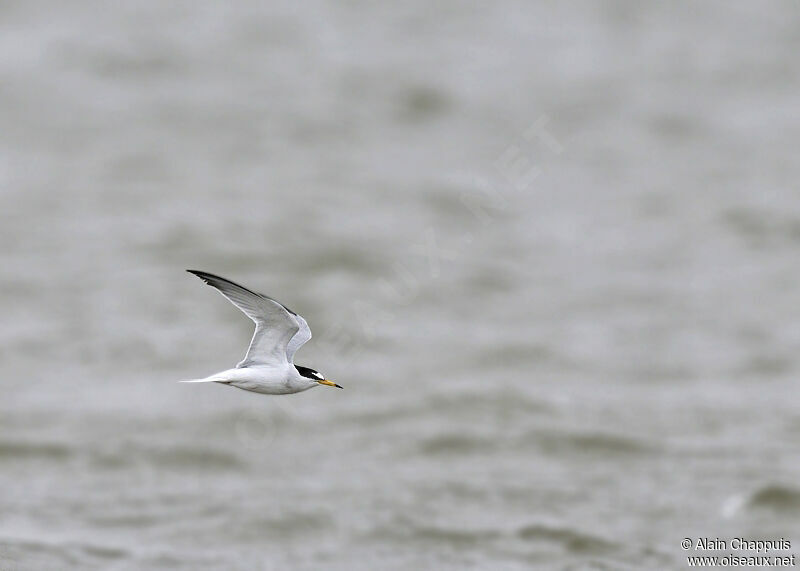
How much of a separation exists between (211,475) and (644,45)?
20211mm

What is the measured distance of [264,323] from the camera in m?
7.30

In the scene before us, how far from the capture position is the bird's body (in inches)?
270

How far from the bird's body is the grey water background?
19.4 ft

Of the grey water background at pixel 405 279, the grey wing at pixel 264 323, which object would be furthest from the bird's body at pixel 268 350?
the grey water background at pixel 405 279

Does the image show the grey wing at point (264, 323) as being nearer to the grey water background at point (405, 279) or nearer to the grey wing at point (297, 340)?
the grey wing at point (297, 340)

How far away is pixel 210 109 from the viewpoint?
30797 mm

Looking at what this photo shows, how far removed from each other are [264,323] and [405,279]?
1761 centimetres

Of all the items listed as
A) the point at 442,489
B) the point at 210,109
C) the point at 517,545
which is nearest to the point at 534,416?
the point at 442,489

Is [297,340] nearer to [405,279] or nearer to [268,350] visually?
[268,350]

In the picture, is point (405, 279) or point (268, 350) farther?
point (405, 279)

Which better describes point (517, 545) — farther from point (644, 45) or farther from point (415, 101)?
point (644, 45)

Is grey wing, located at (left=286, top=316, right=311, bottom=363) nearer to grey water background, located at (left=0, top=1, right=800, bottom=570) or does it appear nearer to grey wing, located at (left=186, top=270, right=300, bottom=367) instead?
grey wing, located at (left=186, top=270, right=300, bottom=367)

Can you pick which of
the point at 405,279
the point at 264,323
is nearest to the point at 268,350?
the point at 264,323

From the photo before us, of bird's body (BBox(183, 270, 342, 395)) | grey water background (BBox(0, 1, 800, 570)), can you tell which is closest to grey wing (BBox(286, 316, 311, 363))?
bird's body (BBox(183, 270, 342, 395))
